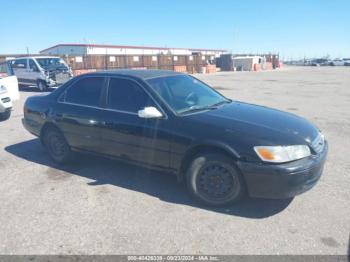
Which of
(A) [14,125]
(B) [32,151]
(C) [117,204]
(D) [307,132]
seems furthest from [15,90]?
(D) [307,132]

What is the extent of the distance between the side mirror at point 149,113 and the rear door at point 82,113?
0.91 meters

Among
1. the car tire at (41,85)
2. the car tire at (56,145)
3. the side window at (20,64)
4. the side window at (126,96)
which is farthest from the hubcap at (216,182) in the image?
the side window at (20,64)

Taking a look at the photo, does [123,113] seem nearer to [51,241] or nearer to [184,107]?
[184,107]

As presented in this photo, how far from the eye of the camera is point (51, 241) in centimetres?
298

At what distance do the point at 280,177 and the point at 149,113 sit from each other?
1.63 metres

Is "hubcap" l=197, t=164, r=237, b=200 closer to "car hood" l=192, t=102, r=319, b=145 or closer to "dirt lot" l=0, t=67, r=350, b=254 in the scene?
"dirt lot" l=0, t=67, r=350, b=254

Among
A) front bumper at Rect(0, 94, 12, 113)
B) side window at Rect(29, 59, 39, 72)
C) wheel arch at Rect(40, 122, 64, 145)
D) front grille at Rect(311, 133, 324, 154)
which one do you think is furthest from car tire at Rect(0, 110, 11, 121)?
front grille at Rect(311, 133, 324, 154)

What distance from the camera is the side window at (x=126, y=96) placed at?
3.99 m

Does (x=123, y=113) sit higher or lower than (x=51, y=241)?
higher

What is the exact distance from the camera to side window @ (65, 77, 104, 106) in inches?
176

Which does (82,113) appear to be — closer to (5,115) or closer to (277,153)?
(277,153)

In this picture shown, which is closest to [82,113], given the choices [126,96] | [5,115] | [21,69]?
[126,96]

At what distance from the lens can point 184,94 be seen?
4.23 metres

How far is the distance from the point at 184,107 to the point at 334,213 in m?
2.11
